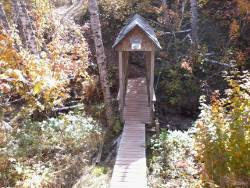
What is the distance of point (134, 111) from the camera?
10.5 metres

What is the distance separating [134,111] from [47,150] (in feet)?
10.8

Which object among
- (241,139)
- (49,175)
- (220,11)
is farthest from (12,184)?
(220,11)

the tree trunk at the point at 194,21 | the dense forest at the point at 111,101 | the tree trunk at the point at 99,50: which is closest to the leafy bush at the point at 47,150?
the dense forest at the point at 111,101

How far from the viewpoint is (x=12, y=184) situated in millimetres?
7121

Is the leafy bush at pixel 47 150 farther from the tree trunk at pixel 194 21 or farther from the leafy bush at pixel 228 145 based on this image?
the tree trunk at pixel 194 21

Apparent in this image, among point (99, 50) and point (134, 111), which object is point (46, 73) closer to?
point (99, 50)

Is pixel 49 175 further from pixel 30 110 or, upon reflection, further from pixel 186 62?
pixel 186 62

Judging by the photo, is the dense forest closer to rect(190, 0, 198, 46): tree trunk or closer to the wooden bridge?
rect(190, 0, 198, 46): tree trunk

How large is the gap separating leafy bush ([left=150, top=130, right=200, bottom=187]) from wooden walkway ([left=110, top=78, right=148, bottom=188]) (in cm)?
29

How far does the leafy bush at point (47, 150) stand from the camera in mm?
7211

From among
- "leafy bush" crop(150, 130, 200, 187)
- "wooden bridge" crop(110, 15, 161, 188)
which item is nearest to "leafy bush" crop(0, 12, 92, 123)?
"wooden bridge" crop(110, 15, 161, 188)

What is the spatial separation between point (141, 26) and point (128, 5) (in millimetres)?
5305

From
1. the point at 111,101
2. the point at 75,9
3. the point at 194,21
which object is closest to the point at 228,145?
the point at 111,101

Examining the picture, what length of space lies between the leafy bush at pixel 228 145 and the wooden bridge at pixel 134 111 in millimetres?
1770
